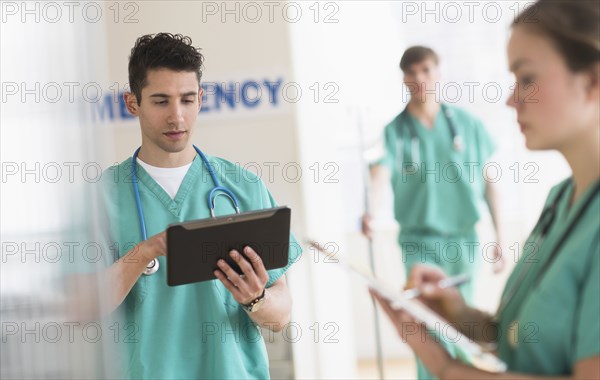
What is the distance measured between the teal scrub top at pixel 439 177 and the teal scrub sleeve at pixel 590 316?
155 centimetres

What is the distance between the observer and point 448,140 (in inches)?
90.2

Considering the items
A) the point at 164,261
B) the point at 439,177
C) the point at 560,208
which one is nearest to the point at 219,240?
the point at 164,261

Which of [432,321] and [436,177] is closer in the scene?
[432,321]

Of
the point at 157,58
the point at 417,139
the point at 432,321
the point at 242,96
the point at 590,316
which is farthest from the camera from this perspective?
the point at 417,139

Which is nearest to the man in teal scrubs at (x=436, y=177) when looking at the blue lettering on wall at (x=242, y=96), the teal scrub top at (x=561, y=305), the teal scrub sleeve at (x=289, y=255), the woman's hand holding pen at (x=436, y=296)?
the blue lettering on wall at (x=242, y=96)

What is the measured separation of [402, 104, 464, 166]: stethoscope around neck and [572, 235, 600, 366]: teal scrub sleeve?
1.61 m

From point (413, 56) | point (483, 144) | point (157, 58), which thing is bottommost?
point (483, 144)

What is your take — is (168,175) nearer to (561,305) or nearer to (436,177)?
(561,305)

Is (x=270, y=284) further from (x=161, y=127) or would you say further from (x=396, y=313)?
(x=396, y=313)

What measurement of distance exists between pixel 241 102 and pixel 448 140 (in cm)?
64

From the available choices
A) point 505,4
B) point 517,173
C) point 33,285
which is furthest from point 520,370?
point 505,4

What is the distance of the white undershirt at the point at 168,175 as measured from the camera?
1.14 m

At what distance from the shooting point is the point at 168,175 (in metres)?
1.16

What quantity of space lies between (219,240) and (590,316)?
50cm
